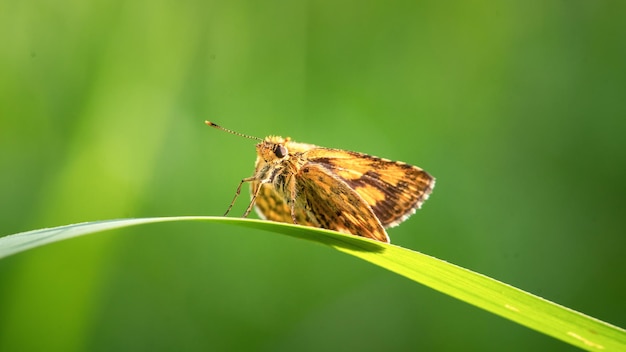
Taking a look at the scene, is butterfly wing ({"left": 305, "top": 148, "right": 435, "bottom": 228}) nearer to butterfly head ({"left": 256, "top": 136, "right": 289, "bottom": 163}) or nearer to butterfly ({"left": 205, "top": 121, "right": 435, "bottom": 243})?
butterfly ({"left": 205, "top": 121, "right": 435, "bottom": 243})

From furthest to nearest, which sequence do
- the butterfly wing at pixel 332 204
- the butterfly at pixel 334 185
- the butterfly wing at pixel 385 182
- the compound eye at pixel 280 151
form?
the butterfly wing at pixel 385 182, the compound eye at pixel 280 151, the butterfly at pixel 334 185, the butterfly wing at pixel 332 204

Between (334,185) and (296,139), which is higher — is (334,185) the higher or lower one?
the lower one

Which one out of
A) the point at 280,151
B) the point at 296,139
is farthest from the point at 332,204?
the point at 296,139

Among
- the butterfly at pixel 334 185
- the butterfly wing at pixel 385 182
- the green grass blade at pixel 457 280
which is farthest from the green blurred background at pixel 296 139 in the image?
the green grass blade at pixel 457 280

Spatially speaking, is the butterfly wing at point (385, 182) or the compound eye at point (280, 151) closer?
the compound eye at point (280, 151)

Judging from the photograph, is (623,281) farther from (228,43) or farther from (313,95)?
(228,43)

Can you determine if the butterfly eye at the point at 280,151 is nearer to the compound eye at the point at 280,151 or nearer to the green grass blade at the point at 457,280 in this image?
the compound eye at the point at 280,151

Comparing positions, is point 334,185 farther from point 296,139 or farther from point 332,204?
point 296,139
